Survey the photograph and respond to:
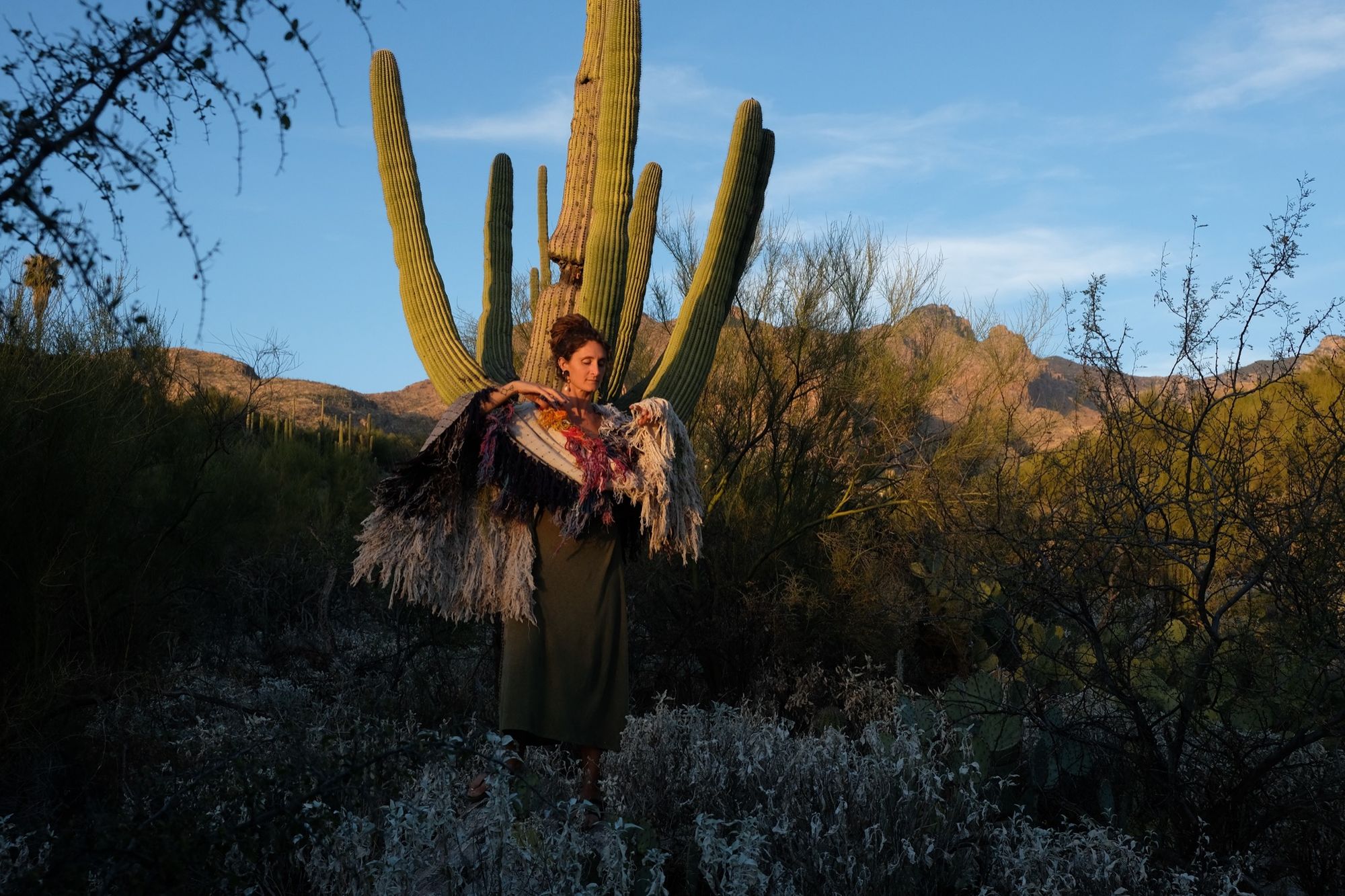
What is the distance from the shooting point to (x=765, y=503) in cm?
898

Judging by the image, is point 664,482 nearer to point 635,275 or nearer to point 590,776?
point 590,776

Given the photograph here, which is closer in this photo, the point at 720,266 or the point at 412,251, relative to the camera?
the point at 412,251

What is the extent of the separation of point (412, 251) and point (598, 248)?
108 cm

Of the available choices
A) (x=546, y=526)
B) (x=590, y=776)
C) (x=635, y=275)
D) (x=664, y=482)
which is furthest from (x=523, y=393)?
(x=635, y=275)

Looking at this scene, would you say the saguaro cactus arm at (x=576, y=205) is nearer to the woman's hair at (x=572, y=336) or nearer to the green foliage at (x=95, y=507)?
the woman's hair at (x=572, y=336)

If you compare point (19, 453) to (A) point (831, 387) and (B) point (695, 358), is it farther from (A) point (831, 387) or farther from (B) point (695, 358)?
(A) point (831, 387)

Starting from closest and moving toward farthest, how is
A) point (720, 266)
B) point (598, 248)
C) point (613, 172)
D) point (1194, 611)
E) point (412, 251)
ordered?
1. point (1194, 611)
2. point (598, 248)
3. point (613, 172)
4. point (412, 251)
5. point (720, 266)

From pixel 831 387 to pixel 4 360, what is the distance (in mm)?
5698

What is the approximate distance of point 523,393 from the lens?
4.90 metres

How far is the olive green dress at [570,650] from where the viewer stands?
15.2 feet

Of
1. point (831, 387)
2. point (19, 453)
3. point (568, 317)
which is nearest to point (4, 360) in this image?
point (19, 453)

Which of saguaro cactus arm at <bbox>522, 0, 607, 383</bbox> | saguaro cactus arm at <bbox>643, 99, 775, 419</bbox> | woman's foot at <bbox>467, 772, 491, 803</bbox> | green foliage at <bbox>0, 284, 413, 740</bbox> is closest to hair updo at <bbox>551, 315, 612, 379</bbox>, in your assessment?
saguaro cactus arm at <bbox>522, 0, 607, 383</bbox>

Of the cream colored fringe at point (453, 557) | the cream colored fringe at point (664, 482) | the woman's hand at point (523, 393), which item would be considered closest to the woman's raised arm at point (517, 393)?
the woman's hand at point (523, 393)

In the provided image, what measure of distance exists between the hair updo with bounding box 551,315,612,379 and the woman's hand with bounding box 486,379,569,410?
211 millimetres
